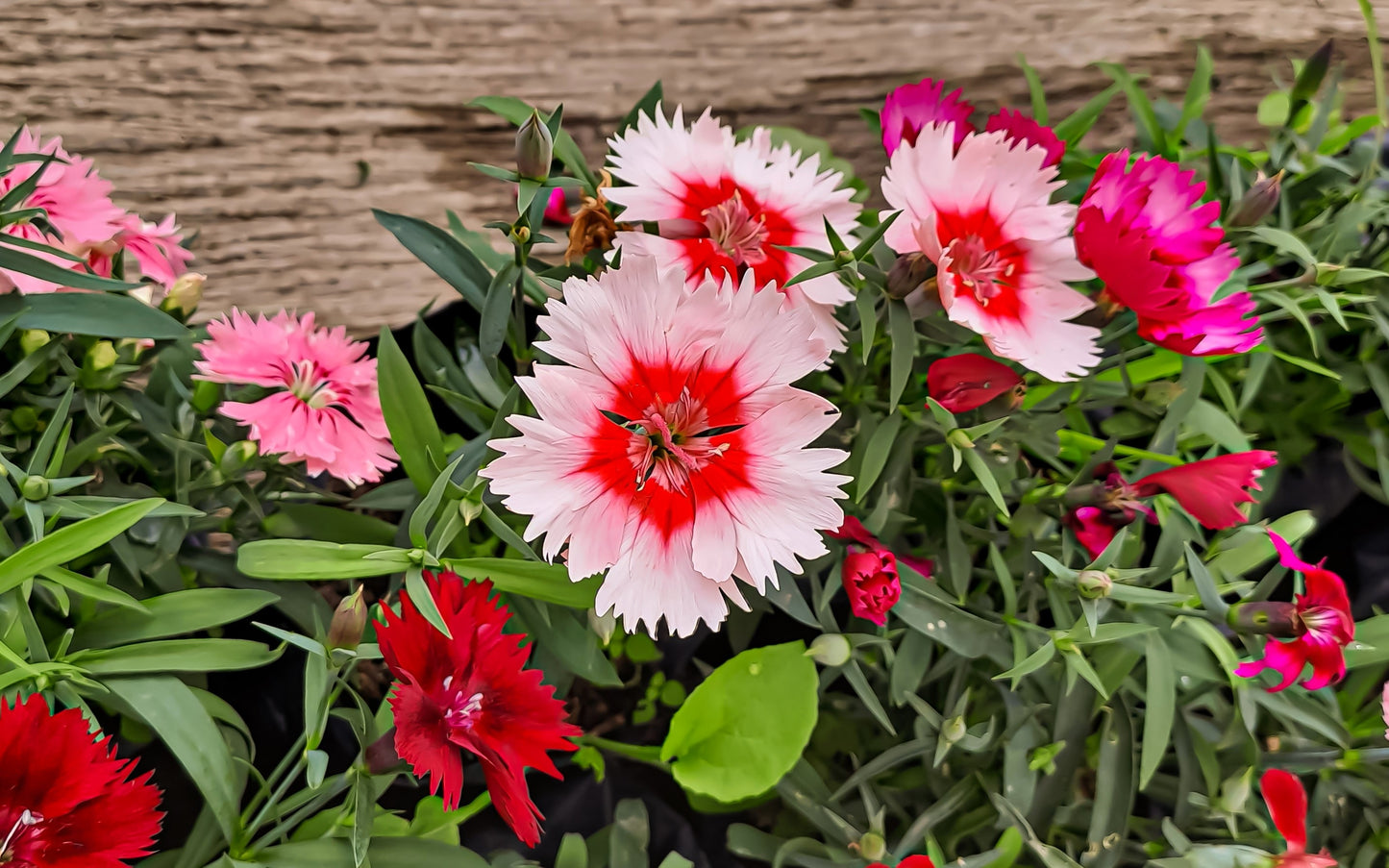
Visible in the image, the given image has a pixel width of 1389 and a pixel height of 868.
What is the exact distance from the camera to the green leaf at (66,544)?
62cm

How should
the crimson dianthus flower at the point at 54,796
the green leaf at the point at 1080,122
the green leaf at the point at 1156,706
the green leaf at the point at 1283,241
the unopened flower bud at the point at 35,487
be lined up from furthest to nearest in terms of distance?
the green leaf at the point at 1080,122
the green leaf at the point at 1283,241
the green leaf at the point at 1156,706
the unopened flower bud at the point at 35,487
the crimson dianthus flower at the point at 54,796

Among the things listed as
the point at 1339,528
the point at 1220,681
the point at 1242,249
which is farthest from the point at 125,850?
the point at 1339,528

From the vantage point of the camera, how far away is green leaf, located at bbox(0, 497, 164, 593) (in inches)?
24.6

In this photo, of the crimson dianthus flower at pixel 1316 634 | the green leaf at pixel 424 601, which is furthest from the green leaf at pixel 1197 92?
the green leaf at pixel 424 601

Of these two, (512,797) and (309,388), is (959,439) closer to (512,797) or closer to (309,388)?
(512,797)

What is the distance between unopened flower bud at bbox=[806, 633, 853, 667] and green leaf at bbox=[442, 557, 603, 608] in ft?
0.72

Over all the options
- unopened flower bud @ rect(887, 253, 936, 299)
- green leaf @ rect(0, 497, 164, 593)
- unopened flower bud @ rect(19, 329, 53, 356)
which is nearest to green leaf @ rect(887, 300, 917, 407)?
unopened flower bud @ rect(887, 253, 936, 299)

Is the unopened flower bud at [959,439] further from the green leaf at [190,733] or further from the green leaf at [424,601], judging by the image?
the green leaf at [190,733]

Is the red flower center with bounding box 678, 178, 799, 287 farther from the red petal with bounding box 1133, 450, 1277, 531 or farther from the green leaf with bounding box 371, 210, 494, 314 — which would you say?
the red petal with bounding box 1133, 450, 1277, 531

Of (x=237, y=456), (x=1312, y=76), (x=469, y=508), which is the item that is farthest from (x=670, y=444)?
(x=1312, y=76)

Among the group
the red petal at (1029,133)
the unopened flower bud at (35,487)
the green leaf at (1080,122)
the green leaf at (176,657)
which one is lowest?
the green leaf at (176,657)

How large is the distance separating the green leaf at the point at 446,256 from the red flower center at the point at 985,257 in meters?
0.43

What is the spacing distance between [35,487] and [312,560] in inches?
8.5

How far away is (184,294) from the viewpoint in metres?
0.80
